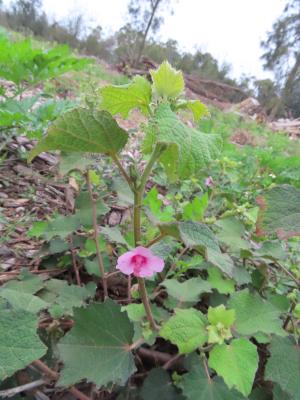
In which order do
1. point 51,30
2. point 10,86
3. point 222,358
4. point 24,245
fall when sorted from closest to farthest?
1. point 222,358
2. point 24,245
3. point 10,86
4. point 51,30

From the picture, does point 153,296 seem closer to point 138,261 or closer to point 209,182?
point 138,261

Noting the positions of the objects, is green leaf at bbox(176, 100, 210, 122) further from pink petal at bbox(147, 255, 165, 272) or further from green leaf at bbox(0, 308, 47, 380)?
green leaf at bbox(0, 308, 47, 380)

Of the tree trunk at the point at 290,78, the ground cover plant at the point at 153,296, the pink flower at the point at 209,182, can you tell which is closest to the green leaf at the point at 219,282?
the ground cover plant at the point at 153,296

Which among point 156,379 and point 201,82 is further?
point 201,82

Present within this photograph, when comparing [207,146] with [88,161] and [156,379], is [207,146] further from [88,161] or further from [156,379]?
[156,379]

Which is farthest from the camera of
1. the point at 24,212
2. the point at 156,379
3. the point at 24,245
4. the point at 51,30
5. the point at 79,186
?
the point at 51,30

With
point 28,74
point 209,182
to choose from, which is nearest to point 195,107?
point 28,74

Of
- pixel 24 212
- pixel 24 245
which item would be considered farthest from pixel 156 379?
pixel 24 212
